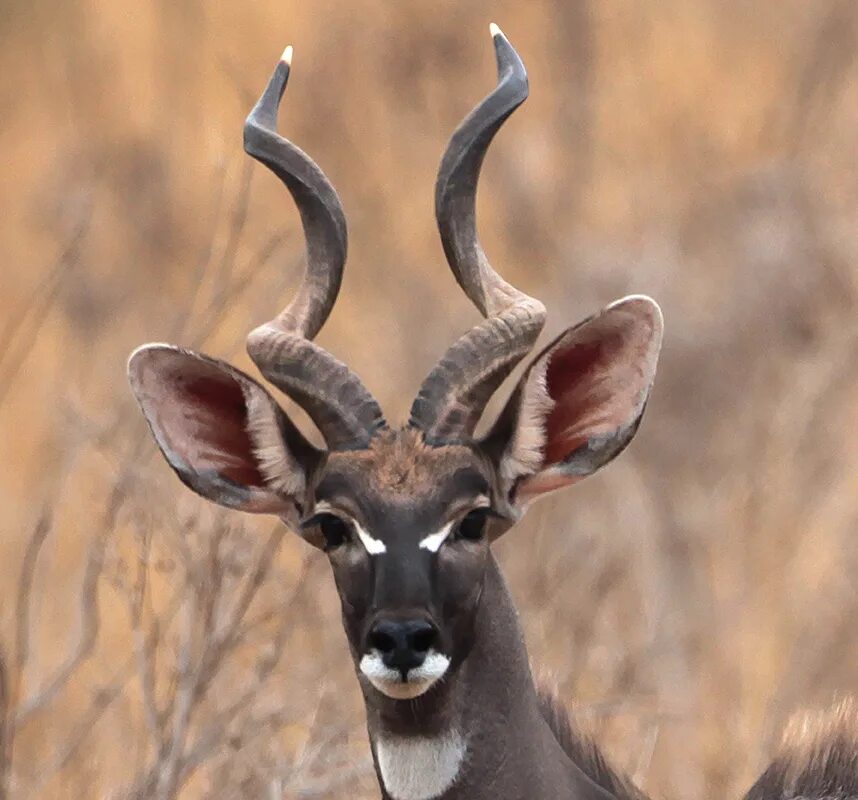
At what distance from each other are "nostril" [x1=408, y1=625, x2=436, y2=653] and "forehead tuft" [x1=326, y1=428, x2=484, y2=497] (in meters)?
0.31

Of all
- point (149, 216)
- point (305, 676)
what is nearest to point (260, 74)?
point (149, 216)

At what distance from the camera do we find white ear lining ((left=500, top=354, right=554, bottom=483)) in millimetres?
4812

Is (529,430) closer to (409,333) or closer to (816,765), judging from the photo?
(816,765)

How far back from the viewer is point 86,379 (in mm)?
11758

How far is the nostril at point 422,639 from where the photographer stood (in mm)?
4371

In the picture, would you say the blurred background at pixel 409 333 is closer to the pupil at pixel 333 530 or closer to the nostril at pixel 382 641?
the pupil at pixel 333 530

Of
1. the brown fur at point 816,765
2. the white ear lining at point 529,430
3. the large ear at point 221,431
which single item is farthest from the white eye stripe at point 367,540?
the brown fur at point 816,765

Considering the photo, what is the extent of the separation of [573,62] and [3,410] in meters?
4.57

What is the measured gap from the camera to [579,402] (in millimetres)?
4906

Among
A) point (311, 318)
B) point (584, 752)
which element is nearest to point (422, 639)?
point (311, 318)

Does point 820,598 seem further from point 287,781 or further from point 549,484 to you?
point 549,484

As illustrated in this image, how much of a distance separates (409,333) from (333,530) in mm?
7144

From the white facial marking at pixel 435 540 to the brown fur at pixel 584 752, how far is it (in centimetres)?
104

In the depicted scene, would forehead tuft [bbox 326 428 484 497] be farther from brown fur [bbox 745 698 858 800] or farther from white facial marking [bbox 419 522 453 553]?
brown fur [bbox 745 698 858 800]
